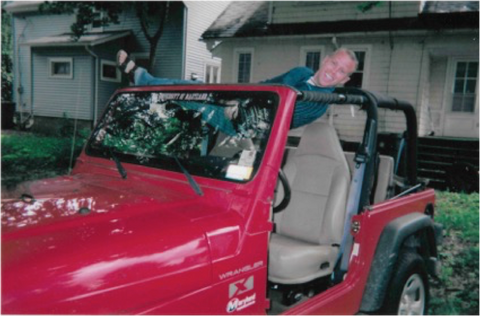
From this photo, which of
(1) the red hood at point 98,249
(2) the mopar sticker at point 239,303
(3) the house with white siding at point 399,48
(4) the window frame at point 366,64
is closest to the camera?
(1) the red hood at point 98,249

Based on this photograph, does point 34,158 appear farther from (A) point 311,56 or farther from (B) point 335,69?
(B) point 335,69

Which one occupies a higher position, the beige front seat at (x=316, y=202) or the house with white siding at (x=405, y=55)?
the house with white siding at (x=405, y=55)

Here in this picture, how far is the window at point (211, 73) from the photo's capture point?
1809 centimetres

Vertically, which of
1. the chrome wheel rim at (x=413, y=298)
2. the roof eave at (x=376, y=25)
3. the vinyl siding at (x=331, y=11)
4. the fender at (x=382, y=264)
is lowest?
the chrome wheel rim at (x=413, y=298)

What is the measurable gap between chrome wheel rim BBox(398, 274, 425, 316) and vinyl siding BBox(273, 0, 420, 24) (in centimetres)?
1015

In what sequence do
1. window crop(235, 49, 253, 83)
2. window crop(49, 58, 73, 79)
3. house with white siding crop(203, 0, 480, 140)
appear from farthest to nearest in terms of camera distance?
window crop(49, 58, 73, 79) → window crop(235, 49, 253, 83) → house with white siding crop(203, 0, 480, 140)

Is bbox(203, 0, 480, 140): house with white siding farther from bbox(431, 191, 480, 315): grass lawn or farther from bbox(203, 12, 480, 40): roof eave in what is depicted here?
bbox(431, 191, 480, 315): grass lawn

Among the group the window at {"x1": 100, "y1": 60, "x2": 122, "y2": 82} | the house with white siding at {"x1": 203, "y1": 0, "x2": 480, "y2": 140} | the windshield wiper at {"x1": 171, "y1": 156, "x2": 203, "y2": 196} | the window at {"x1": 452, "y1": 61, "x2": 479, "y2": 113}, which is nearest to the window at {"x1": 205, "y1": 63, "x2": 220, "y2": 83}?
the window at {"x1": 100, "y1": 60, "x2": 122, "y2": 82}

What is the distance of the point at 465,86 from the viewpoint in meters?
11.4

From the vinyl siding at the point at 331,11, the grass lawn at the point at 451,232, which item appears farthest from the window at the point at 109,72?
the vinyl siding at the point at 331,11

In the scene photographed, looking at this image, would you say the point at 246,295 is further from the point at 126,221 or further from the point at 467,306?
the point at 467,306

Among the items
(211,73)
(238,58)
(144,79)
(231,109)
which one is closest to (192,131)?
(231,109)

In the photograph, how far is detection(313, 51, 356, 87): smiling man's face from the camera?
2.75 m

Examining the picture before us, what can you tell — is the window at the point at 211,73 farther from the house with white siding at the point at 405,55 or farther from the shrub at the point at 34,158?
the shrub at the point at 34,158
